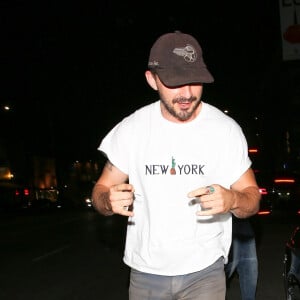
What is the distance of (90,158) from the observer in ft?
217

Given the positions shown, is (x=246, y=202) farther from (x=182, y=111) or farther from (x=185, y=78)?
(x=185, y=78)

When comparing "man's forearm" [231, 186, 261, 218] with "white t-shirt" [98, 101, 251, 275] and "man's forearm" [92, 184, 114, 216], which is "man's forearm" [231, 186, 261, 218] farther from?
"man's forearm" [92, 184, 114, 216]

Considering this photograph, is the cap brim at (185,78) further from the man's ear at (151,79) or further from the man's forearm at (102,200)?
the man's forearm at (102,200)

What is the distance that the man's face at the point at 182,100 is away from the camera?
9.11 feet

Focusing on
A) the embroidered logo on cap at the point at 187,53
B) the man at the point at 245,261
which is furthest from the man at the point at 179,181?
the man at the point at 245,261

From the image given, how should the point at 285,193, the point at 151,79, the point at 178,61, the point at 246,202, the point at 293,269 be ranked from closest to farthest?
the point at 246,202, the point at 178,61, the point at 151,79, the point at 293,269, the point at 285,193

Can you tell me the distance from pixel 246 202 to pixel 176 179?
1.16 feet

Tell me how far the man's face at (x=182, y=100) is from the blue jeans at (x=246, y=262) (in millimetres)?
2398

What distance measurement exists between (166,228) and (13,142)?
2076 inches

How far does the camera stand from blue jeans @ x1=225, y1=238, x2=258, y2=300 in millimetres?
4941

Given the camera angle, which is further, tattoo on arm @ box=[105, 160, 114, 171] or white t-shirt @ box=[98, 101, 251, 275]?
tattoo on arm @ box=[105, 160, 114, 171]

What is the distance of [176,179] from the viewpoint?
276cm

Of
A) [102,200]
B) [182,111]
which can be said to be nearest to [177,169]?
[182,111]

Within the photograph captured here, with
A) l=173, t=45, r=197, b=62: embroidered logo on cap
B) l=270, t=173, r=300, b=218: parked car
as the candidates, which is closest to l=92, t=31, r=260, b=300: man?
l=173, t=45, r=197, b=62: embroidered logo on cap
